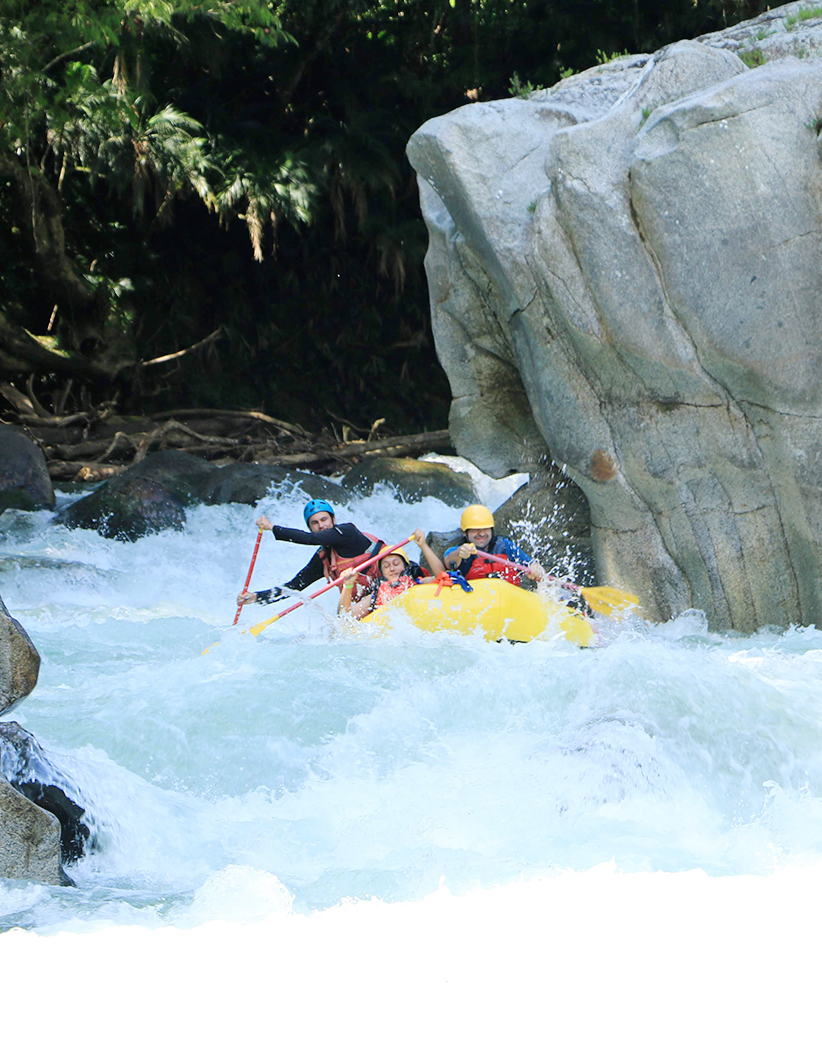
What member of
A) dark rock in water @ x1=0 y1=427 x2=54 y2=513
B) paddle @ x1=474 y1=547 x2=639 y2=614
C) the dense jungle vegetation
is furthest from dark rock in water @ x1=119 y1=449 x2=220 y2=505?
paddle @ x1=474 y1=547 x2=639 y2=614

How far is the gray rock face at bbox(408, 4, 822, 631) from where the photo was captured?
5.84 meters

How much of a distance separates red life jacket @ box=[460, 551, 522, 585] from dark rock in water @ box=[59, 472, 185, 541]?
13.4 ft

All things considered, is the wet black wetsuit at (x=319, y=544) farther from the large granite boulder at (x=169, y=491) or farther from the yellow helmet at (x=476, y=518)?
the large granite boulder at (x=169, y=491)

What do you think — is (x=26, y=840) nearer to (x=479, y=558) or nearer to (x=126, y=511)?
(x=479, y=558)

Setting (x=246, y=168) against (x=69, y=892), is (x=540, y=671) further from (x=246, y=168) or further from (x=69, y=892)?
(x=246, y=168)

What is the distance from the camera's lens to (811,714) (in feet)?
14.9

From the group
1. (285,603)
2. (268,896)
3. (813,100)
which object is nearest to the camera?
(268,896)

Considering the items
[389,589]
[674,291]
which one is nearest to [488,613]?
[389,589]

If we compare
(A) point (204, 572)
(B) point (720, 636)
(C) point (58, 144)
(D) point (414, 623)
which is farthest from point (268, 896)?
(C) point (58, 144)

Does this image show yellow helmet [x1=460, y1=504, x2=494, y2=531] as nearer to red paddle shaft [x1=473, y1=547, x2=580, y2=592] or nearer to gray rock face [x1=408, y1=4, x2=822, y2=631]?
red paddle shaft [x1=473, y1=547, x2=580, y2=592]

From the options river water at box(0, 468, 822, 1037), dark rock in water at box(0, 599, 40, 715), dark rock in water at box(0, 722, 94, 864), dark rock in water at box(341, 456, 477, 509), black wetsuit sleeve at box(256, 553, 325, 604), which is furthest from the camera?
dark rock in water at box(341, 456, 477, 509)

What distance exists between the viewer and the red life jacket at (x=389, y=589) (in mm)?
6594

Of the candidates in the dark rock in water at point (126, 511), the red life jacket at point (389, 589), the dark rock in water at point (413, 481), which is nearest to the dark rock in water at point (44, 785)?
the red life jacket at point (389, 589)

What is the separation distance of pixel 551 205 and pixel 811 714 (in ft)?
→ 10.9
